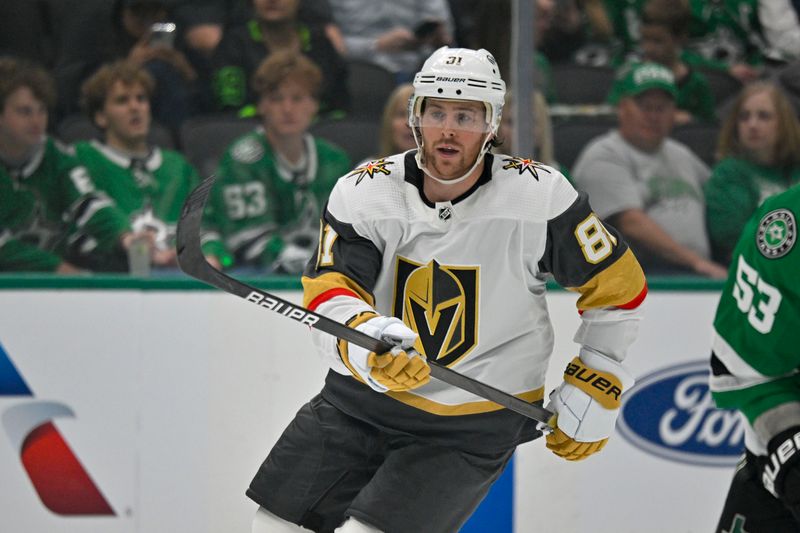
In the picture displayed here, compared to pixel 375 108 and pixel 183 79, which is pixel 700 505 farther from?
pixel 183 79

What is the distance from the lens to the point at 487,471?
108 inches

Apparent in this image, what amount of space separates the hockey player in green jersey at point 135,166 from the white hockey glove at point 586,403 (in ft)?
4.74

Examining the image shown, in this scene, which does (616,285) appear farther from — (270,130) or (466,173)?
(270,130)

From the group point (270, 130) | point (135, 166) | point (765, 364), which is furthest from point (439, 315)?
point (135, 166)

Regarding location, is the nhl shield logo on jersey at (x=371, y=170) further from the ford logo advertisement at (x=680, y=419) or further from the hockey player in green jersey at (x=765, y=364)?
the ford logo advertisement at (x=680, y=419)

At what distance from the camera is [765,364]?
2279 mm

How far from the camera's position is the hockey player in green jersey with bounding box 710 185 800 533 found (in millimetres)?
2229

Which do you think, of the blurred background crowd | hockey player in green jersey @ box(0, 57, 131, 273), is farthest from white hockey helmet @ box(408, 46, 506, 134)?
hockey player in green jersey @ box(0, 57, 131, 273)

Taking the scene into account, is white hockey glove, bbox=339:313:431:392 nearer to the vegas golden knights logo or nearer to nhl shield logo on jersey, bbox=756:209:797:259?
the vegas golden knights logo

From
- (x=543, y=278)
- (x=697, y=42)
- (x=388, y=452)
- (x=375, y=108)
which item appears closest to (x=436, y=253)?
(x=543, y=278)

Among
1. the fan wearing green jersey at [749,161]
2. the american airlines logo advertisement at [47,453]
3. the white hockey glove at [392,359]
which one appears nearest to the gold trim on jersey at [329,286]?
the white hockey glove at [392,359]

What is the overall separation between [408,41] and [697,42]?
993 mm

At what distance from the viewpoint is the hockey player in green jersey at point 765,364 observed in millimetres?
2229

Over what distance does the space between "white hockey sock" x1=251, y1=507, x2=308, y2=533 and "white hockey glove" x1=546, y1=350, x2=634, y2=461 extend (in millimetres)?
598
